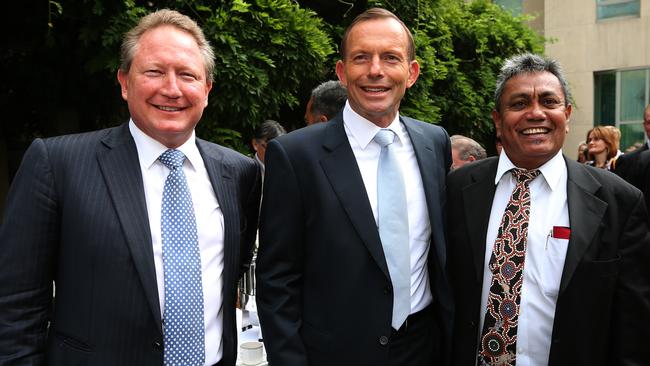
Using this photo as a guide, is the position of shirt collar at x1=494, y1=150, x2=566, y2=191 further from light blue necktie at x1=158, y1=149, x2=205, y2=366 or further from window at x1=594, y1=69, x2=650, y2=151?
window at x1=594, y1=69, x2=650, y2=151

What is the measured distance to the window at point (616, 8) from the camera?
13641 mm

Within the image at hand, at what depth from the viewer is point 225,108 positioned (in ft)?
17.0

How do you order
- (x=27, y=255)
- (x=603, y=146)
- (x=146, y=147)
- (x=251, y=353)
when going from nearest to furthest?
(x=27, y=255) → (x=146, y=147) → (x=251, y=353) → (x=603, y=146)

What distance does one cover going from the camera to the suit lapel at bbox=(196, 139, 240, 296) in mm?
2168

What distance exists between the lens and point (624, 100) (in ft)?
46.3

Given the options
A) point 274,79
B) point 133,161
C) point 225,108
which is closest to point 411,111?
point 274,79

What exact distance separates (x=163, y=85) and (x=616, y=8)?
14.8m

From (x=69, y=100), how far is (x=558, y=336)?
222 inches

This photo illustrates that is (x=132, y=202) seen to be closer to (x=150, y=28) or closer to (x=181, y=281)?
(x=181, y=281)

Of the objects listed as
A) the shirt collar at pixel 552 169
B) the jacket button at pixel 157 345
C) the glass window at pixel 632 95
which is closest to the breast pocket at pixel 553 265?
the shirt collar at pixel 552 169

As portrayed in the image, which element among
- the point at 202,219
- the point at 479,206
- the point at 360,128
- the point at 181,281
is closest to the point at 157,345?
the point at 181,281

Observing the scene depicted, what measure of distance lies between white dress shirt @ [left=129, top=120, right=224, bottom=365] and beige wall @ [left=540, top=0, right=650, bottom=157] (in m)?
13.7

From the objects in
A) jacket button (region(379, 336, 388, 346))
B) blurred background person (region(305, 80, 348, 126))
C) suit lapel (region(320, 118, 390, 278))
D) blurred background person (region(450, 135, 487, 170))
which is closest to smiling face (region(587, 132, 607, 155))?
blurred background person (region(450, 135, 487, 170))

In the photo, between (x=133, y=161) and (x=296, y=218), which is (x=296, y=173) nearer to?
(x=296, y=218)
